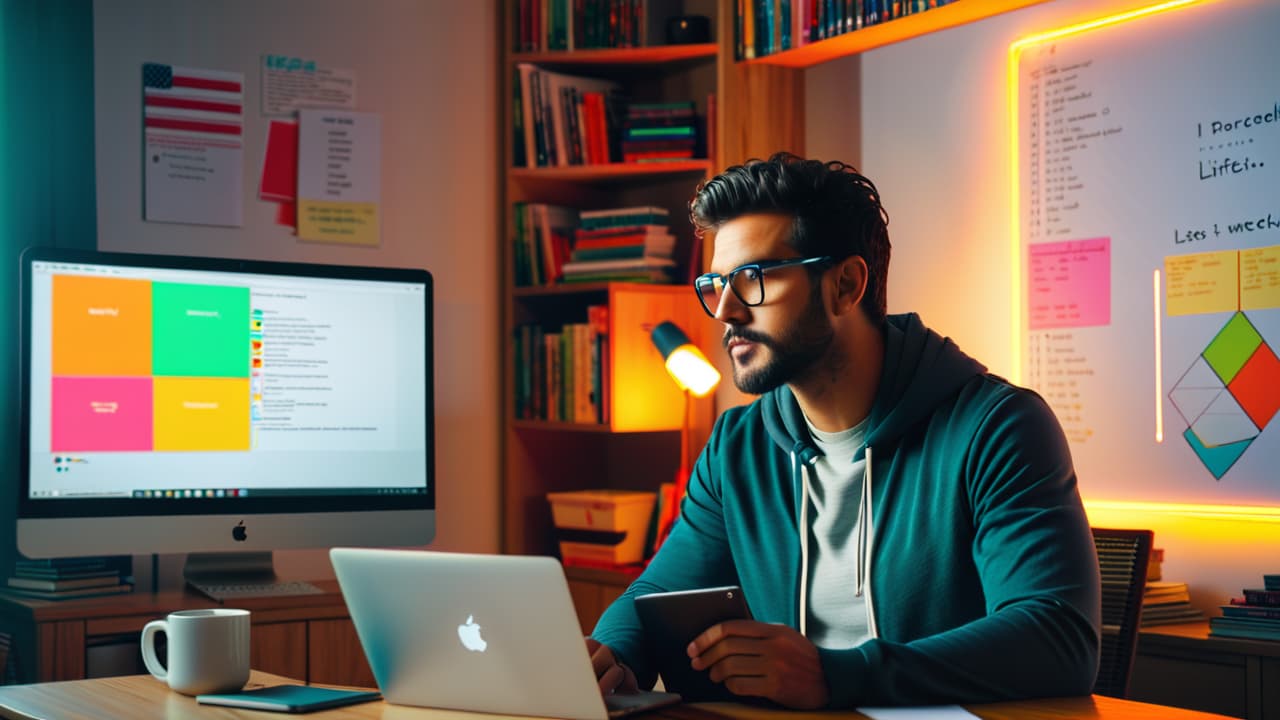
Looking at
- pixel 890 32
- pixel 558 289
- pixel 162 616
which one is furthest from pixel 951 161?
pixel 162 616

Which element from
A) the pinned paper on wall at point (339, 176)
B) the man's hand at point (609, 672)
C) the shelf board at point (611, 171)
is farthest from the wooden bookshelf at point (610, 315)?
the man's hand at point (609, 672)

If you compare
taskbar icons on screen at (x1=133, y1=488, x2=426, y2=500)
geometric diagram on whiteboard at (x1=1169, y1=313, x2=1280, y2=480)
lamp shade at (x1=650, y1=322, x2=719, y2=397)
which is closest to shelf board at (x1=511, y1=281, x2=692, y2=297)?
lamp shade at (x1=650, y1=322, x2=719, y2=397)

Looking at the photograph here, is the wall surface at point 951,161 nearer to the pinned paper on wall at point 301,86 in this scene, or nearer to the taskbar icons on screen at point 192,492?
the pinned paper on wall at point 301,86

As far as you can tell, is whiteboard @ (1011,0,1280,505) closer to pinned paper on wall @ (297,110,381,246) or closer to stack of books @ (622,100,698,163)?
stack of books @ (622,100,698,163)

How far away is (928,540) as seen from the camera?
5.49 ft

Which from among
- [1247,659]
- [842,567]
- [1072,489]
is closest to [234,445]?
[842,567]

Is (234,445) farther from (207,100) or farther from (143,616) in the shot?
(207,100)

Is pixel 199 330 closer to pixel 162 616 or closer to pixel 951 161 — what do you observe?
pixel 162 616

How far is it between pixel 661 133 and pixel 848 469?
1.68 meters

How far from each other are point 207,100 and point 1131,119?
2077mm

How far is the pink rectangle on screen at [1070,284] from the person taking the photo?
2.77m

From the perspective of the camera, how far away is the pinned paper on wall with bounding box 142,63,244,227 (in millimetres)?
2977

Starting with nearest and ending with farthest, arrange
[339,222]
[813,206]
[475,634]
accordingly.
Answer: [475,634] < [813,206] < [339,222]

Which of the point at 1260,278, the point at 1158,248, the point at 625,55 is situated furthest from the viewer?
the point at 625,55
